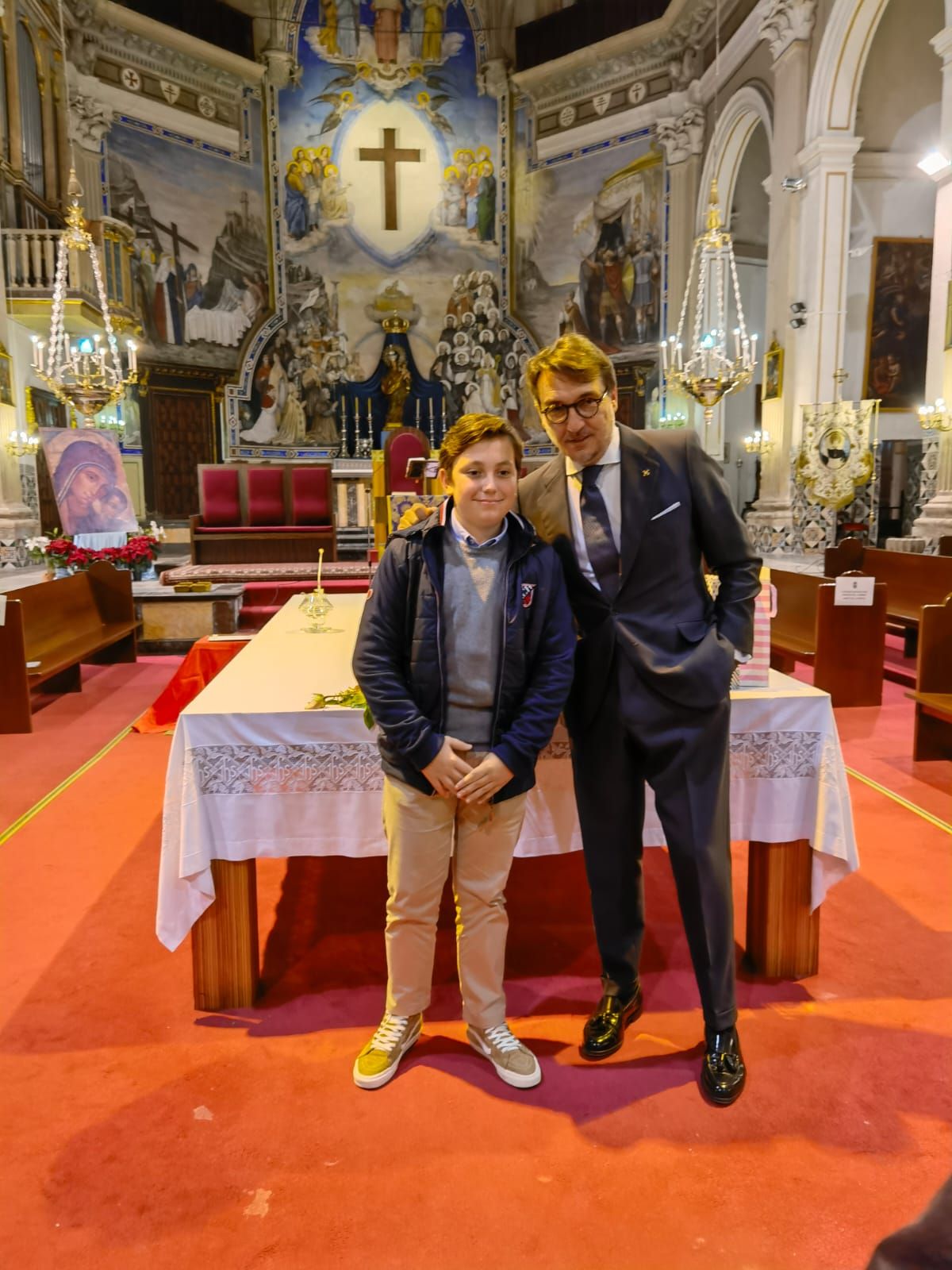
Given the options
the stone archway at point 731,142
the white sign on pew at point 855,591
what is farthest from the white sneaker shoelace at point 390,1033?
the stone archway at point 731,142

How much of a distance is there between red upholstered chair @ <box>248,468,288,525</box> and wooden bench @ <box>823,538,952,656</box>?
617cm

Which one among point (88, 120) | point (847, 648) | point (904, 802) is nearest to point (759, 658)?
point (904, 802)

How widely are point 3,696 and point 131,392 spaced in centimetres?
1031

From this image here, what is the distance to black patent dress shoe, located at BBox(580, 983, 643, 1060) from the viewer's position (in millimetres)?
2242

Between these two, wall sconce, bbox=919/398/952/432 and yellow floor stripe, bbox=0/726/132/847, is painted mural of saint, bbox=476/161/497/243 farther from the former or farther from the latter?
yellow floor stripe, bbox=0/726/132/847

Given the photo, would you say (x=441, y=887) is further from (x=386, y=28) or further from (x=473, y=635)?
(x=386, y=28)

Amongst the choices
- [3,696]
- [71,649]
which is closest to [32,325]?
[71,649]

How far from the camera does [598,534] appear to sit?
2.08 metres

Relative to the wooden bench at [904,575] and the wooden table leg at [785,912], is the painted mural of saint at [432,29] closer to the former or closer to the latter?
the wooden bench at [904,575]

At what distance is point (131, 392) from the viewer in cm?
1430

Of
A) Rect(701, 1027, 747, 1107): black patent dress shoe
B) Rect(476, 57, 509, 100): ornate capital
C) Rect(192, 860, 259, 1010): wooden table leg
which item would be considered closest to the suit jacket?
Rect(701, 1027, 747, 1107): black patent dress shoe

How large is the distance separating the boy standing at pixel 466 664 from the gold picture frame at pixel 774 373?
10.4 m

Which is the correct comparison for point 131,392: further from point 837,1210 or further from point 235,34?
point 837,1210

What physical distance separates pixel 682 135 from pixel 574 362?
49.4ft
